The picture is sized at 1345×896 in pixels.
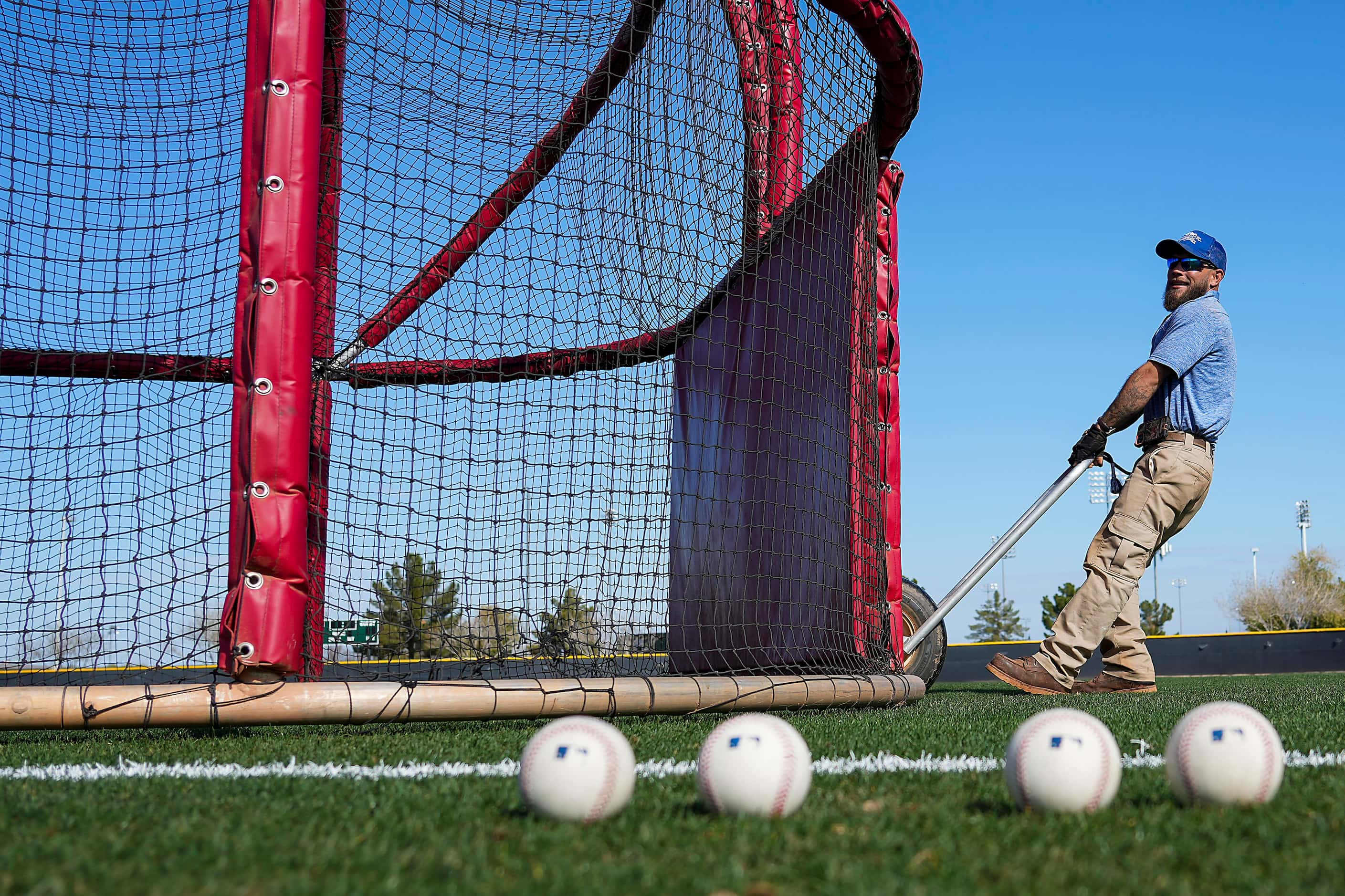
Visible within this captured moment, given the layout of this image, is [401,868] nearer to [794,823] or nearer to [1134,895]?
[794,823]

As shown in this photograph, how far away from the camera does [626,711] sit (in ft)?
12.0

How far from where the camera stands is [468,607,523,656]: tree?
4207mm

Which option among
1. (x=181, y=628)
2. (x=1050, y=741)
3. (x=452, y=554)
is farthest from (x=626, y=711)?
(x=1050, y=741)

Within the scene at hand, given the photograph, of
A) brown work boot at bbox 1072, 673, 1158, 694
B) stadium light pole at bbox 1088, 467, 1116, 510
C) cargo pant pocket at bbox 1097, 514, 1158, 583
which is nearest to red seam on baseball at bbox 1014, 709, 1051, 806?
cargo pant pocket at bbox 1097, 514, 1158, 583

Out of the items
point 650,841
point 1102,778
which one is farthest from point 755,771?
point 1102,778

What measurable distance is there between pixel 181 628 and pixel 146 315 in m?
1.51

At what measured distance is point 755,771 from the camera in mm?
1978

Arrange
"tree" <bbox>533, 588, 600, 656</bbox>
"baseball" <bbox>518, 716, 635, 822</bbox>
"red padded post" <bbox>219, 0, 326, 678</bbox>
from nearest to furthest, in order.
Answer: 1. "baseball" <bbox>518, 716, 635, 822</bbox>
2. "red padded post" <bbox>219, 0, 326, 678</bbox>
3. "tree" <bbox>533, 588, 600, 656</bbox>

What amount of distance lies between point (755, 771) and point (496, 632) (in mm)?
2557

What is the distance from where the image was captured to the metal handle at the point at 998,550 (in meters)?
6.00

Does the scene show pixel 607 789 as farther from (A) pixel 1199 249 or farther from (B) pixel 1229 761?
(A) pixel 1199 249

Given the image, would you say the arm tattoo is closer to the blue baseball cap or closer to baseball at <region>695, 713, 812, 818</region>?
the blue baseball cap

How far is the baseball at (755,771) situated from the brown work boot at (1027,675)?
383 cm

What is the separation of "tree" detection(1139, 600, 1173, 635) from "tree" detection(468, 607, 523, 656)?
61.8 metres
